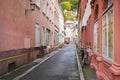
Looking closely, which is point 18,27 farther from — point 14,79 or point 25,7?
A: point 14,79

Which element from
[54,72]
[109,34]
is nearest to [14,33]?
[54,72]

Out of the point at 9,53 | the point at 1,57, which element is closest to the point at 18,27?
the point at 9,53

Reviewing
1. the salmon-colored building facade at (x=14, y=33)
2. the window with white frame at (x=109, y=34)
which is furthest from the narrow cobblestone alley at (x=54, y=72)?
the window with white frame at (x=109, y=34)

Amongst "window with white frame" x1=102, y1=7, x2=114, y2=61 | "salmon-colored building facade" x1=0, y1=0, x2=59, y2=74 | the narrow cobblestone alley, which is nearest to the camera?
"window with white frame" x1=102, y1=7, x2=114, y2=61

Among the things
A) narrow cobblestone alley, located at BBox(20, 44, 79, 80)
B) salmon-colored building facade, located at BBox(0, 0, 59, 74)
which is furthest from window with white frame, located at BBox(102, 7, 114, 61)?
salmon-colored building facade, located at BBox(0, 0, 59, 74)

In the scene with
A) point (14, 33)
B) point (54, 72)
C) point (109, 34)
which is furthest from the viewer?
point (14, 33)

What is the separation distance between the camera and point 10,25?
1495 centimetres

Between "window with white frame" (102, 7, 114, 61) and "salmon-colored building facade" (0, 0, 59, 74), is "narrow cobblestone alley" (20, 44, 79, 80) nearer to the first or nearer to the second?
"salmon-colored building facade" (0, 0, 59, 74)

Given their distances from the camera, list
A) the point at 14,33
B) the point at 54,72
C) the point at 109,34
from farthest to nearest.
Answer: the point at 14,33
the point at 54,72
the point at 109,34

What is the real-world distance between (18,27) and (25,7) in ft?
9.40

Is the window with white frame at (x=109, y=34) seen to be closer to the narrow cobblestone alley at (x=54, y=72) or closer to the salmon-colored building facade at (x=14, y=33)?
the narrow cobblestone alley at (x=54, y=72)

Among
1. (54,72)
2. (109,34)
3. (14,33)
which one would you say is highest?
(14,33)

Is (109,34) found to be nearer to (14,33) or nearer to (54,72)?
(54,72)

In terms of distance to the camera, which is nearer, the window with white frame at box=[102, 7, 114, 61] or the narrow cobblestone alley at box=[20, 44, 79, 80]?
the window with white frame at box=[102, 7, 114, 61]
